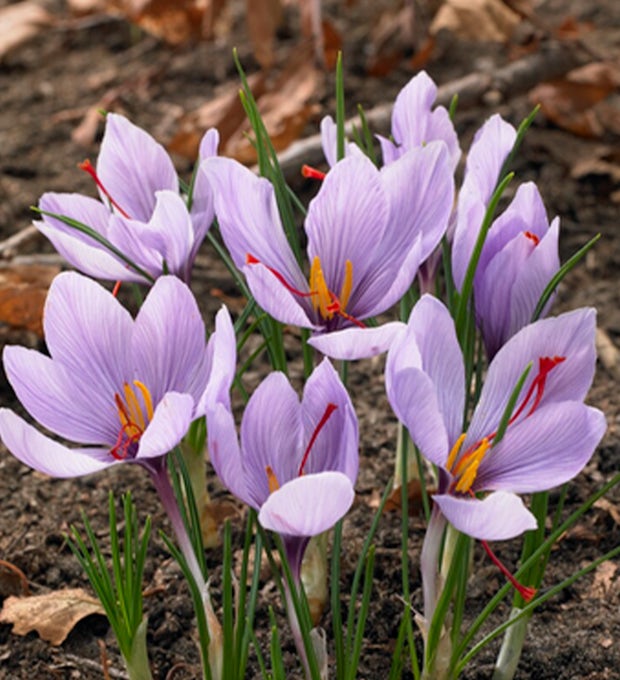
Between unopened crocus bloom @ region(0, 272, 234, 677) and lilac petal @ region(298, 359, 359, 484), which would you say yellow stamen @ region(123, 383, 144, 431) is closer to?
unopened crocus bloom @ region(0, 272, 234, 677)

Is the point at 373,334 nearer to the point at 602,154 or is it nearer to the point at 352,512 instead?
the point at 352,512

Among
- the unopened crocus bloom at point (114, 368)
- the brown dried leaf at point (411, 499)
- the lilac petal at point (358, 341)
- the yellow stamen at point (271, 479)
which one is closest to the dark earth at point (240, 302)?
the brown dried leaf at point (411, 499)

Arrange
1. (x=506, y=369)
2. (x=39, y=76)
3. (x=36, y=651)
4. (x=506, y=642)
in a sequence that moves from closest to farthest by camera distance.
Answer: (x=506, y=369), (x=506, y=642), (x=36, y=651), (x=39, y=76)

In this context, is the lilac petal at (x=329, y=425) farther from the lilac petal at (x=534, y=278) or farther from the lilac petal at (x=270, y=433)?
the lilac petal at (x=534, y=278)

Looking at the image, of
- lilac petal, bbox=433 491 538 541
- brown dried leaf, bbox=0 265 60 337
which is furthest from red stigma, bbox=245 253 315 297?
brown dried leaf, bbox=0 265 60 337

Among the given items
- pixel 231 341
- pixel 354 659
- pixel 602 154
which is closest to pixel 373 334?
pixel 231 341

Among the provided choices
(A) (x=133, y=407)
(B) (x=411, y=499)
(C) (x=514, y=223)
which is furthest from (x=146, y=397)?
(B) (x=411, y=499)

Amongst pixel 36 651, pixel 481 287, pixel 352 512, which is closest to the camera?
pixel 481 287
